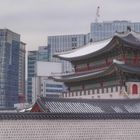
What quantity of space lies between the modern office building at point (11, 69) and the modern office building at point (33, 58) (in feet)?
14.3

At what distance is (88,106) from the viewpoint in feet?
107

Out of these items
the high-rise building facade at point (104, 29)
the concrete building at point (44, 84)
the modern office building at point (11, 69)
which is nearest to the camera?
the concrete building at point (44, 84)

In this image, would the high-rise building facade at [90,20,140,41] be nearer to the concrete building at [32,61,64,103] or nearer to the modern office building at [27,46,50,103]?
the modern office building at [27,46,50,103]

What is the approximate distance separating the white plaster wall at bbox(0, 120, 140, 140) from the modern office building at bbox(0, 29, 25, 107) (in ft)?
396

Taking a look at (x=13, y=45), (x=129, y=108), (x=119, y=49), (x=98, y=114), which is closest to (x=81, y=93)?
(x=119, y=49)

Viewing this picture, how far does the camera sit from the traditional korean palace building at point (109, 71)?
4595 centimetres

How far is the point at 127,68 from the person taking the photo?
45344mm

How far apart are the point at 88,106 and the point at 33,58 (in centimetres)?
14882

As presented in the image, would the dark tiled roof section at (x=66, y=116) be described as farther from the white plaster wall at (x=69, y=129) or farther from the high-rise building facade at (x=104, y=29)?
the high-rise building facade at (x=104, y=29)

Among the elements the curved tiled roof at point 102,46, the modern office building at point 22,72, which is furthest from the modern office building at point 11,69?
the curved tiled roof at point 102,46

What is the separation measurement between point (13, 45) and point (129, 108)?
13154 centimetres

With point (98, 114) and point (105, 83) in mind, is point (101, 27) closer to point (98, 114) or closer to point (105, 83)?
point (105, 83)

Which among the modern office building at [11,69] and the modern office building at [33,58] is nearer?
the modern office building at [11,69]

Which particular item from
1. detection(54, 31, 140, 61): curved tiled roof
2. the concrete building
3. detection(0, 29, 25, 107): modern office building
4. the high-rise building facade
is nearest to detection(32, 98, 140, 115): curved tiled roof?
detection(54, 31, 140, 61): curved tiled roof
